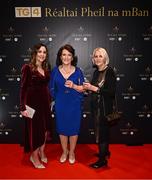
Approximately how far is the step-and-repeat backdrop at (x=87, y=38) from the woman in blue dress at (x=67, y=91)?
0.87m

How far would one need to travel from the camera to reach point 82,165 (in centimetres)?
415

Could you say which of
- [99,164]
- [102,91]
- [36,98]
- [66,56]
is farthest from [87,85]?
[99,164]

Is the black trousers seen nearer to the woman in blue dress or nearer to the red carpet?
the red carpet

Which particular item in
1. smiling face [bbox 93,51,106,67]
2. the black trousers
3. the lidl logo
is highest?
the lidl logo

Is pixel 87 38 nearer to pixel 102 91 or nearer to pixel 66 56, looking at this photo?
pixel 66 56

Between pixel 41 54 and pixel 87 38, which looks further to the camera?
pixel 87 38

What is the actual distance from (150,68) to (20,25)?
2.23 m

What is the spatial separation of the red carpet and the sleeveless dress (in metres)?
0.50

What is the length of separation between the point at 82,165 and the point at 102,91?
45.9 inches

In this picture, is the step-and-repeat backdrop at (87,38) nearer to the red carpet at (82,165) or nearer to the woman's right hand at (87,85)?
the red carpet at (82,165)

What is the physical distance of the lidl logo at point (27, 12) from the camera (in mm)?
4707

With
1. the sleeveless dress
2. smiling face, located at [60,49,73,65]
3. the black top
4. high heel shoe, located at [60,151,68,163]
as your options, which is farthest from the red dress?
the black top

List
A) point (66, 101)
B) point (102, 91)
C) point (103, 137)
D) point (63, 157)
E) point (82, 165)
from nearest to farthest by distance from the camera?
point (102, 91) → point (103, 137) → point (66, 101) → point (82, 165) → point (63, 157)

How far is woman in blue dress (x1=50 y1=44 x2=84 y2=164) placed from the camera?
394cm
